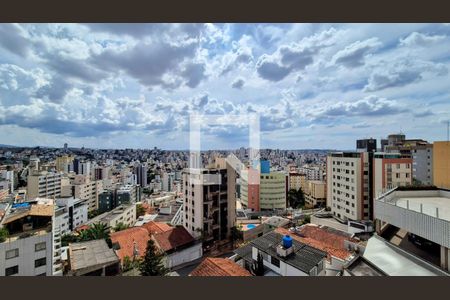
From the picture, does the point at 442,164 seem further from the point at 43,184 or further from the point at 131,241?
the point at 43,184

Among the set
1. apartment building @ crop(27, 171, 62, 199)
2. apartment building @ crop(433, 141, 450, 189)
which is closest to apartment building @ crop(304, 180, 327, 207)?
apartment building @ crop(433, 141, 450, 189)

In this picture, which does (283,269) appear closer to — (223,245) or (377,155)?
(223,245)

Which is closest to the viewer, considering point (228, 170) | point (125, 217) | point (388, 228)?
point (388, 228)

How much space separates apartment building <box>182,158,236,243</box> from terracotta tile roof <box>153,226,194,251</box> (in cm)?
39

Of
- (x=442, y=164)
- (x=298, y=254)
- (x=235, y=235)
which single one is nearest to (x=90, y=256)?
(x=298, y=254)

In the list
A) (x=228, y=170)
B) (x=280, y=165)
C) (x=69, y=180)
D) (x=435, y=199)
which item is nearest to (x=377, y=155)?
(x=228, y=170)

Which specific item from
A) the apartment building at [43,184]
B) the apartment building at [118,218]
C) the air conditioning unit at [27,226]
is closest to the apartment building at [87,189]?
the apartment building at [43,184]

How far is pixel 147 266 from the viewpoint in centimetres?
349

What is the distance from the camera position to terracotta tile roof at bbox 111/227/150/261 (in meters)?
4.83

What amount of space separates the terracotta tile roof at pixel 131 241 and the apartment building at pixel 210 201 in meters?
1.33

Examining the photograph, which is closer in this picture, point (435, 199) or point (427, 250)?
point (427, 250)

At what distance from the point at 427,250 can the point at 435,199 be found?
3.04ft

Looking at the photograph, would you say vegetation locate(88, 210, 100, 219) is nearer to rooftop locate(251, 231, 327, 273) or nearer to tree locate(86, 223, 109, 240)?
tree locate(86, 223, 109, 240)

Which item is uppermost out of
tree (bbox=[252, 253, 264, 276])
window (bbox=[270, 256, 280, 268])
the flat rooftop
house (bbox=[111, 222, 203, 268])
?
the flat rooftop
